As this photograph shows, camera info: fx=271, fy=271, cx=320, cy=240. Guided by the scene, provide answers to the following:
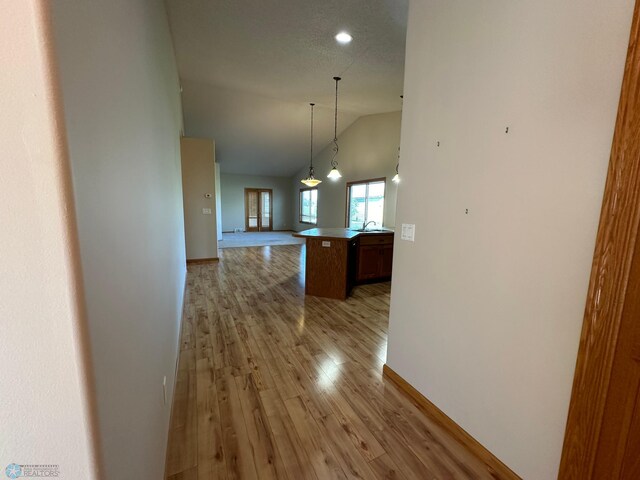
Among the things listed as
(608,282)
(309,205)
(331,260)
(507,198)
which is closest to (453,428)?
(608,282)

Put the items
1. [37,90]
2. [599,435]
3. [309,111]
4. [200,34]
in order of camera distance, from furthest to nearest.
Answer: [309,111] < [200,34] < [599,435] < [37,90]

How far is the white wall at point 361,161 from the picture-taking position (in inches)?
254

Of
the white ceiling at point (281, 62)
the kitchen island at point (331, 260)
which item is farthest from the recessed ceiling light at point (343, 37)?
the kitchen island at point (331, 260)

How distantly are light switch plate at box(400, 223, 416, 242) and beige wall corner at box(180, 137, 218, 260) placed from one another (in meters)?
4.88

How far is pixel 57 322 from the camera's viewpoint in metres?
0.47

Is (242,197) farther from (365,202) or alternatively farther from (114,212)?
(114,212)

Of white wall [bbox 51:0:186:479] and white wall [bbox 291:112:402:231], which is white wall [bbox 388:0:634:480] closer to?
white wall [bbox 51:0:186:479]

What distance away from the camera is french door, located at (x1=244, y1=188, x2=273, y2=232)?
11852 millimetres

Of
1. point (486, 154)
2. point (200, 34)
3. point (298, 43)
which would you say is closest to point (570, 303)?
point (486, 154)

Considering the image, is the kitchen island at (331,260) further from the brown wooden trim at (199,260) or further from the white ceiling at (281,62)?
the brown wooden trim at (199,260)

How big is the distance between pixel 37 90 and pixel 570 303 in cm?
172

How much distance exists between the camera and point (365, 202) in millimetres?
7504

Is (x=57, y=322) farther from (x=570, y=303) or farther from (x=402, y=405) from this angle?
(x=402, y=405)

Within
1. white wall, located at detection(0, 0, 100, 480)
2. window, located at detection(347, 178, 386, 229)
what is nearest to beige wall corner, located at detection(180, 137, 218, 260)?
window, located at detection(347, 178, 386, 229)
